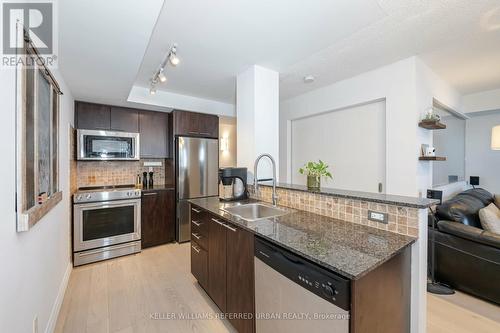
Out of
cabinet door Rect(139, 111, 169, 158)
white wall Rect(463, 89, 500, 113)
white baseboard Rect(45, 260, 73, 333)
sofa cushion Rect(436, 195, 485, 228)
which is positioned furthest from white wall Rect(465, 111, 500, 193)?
white baseboard Rect(45, 260, 73, 333)

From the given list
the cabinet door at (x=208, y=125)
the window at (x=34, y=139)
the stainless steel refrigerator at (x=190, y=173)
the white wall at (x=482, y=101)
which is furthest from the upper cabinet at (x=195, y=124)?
the white wall at (x=482, y=101)

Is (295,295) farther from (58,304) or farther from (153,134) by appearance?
(153,134)

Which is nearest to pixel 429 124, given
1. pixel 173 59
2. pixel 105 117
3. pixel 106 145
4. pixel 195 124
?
pixel 173 59

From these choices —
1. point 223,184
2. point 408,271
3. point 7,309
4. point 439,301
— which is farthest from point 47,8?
point 439,301

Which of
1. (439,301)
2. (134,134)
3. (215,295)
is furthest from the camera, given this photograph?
(134,134)

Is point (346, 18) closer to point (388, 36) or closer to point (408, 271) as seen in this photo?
point (388, 36)

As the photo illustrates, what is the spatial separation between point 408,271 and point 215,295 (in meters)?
1.49

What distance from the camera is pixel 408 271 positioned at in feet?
4.15

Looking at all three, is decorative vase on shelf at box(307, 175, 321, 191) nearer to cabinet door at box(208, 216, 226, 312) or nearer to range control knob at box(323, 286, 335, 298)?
cabinet door at box(208, 216, 226, 312)

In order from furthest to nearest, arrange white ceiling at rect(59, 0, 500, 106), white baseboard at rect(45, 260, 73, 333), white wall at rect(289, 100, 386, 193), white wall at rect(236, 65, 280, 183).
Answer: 1. white wall at rect(289, 100, 386, 193)
2. white wall at rect(236, 65, 280, 183)
3. white baseboard at rect(45, 260, 73, 333)
4. white ceiling at rect(59, 0, 500, 106)

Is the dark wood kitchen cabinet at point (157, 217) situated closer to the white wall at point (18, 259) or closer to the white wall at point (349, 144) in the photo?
the white wall at point (18, 259)

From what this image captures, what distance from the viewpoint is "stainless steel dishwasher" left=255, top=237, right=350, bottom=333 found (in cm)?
93

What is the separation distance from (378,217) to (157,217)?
3.07m

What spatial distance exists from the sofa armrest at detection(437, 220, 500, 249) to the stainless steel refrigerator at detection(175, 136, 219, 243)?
3.11 meters
